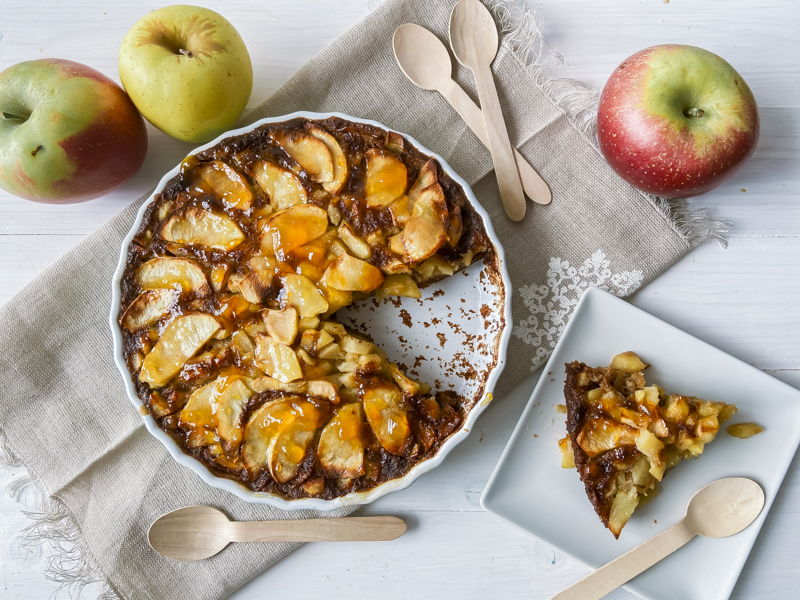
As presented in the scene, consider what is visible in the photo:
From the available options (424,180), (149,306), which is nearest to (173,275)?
(149,306)

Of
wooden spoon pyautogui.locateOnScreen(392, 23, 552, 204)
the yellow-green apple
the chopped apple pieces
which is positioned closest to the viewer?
the yellow-green apple

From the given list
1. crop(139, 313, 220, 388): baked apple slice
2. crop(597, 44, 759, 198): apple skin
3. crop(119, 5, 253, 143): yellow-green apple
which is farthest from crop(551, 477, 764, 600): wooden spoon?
crop(119, 5, 253, 143): yellow-green apple

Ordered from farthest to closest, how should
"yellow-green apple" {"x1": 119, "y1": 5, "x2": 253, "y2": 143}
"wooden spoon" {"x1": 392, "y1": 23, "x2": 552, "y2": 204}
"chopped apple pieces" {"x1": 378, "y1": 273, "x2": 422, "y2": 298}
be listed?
1. "wooden spoon" {"x1": 392, "y1": 23, "x2": 552, "y2": 204}
2. "chopped apple pieces" {"x1": 378, "y1": 273, "x2": 422, "y2": 298}
3. "yellow-green apple" {"x1": 119, "y1": 5, "x2": 253, "y2": 143}

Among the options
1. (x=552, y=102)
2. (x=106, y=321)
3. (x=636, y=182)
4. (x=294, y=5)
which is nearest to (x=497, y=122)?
(x=552, y=102)

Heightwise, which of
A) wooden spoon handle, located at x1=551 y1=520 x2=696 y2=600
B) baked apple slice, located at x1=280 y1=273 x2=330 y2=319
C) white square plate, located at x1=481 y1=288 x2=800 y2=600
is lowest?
wooden spoon handle, located at x1=551 y1=520 x2=696 y2=600

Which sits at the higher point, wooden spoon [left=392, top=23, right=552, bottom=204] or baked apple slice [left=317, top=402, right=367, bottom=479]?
wooden spoon [left=392, top=23, right=552, bottom=204]

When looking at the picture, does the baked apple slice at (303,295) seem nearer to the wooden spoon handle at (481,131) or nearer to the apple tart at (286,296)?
the apple tart at (286,296)

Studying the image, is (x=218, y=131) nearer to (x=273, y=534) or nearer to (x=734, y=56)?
(x=273, y=534)

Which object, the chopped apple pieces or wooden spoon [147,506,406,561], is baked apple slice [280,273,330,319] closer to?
the chopped apple pieces
